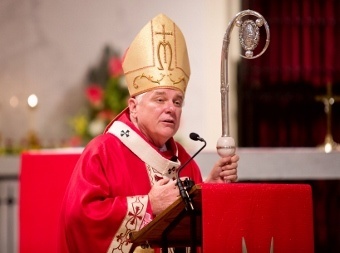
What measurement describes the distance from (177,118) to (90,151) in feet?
1.41

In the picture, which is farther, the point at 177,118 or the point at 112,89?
the point at 112,89

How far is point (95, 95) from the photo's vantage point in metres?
8.09

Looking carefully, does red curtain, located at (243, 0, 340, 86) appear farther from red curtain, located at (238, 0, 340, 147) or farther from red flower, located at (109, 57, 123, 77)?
red flower, located at (109, 57, 123, 77)

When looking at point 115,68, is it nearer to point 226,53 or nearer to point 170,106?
point 170,106

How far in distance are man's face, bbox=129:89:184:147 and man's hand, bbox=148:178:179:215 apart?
0.98ft

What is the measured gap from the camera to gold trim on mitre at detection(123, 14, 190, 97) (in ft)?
14.5

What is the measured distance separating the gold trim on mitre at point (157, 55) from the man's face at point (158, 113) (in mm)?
77

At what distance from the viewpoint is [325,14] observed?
8.62 meters

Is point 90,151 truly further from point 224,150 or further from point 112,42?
point 112,42

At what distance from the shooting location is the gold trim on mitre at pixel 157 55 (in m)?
4.41

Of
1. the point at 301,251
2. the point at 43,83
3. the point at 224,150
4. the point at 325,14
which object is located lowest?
the point at 301,251

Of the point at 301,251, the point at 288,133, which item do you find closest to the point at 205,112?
the point at 288,133

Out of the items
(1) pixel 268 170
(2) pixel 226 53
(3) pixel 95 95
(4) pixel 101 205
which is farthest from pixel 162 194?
(3) pixel 95 95

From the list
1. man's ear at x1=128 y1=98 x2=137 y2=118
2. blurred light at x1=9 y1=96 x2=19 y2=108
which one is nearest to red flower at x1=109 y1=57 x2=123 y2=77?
blurred light at x1=9 y1=96 x2=19 y2=108
